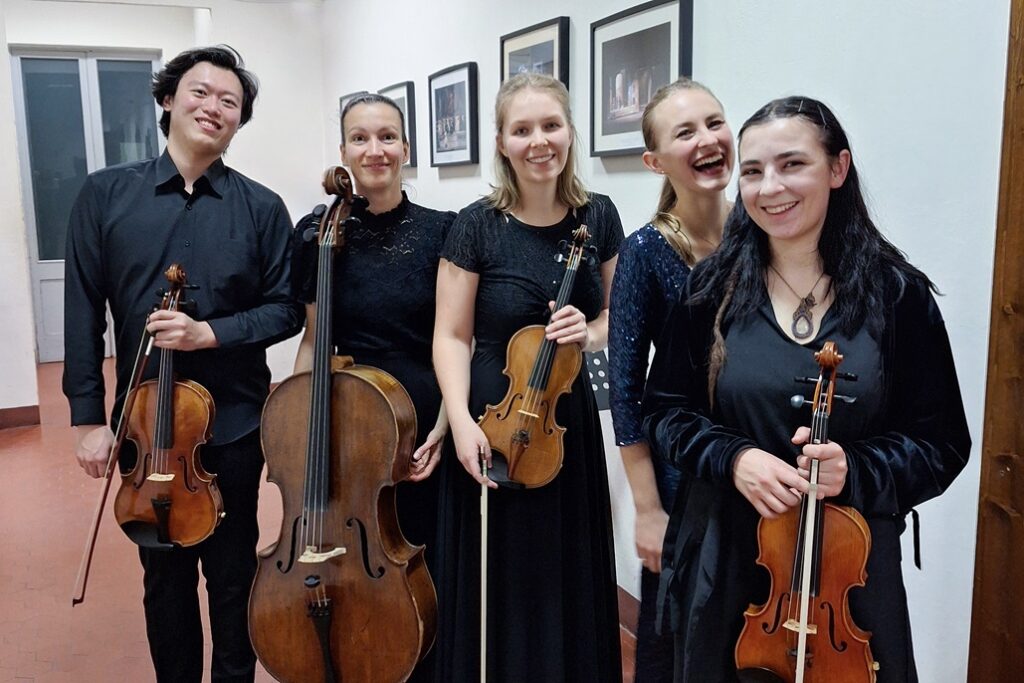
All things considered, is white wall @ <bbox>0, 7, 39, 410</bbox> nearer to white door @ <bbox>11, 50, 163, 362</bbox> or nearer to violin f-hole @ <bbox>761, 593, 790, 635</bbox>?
white door @ <bbox>11, 50, 163, 362</bbox>

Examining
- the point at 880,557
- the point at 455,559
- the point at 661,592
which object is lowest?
the point at 455,559

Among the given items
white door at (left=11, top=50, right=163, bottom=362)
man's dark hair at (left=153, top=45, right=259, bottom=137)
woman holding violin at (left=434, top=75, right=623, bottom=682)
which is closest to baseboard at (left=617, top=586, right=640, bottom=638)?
woman holding violin at (left=434, top=75, right=623, bottom=682)

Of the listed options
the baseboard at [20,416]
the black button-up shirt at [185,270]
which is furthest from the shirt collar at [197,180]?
the baseboard at [20,416]

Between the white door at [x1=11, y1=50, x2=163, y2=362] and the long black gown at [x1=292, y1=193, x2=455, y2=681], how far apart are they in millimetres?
6357

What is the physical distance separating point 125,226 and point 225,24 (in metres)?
4.37

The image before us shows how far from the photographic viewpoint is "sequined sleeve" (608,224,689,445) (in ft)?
4.84

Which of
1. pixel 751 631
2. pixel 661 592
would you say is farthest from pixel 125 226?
pixel 751 631

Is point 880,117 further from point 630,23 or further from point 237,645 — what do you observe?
point 237,645

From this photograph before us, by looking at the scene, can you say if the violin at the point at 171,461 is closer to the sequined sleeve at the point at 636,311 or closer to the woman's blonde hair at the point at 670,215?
the sequined sleeve at the point at 636,311

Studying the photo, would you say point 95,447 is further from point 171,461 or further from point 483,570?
point 483,570

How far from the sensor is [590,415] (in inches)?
72.9

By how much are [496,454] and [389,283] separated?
1.50ft

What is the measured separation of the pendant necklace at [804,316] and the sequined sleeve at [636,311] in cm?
27

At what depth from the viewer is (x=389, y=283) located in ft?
6.18
